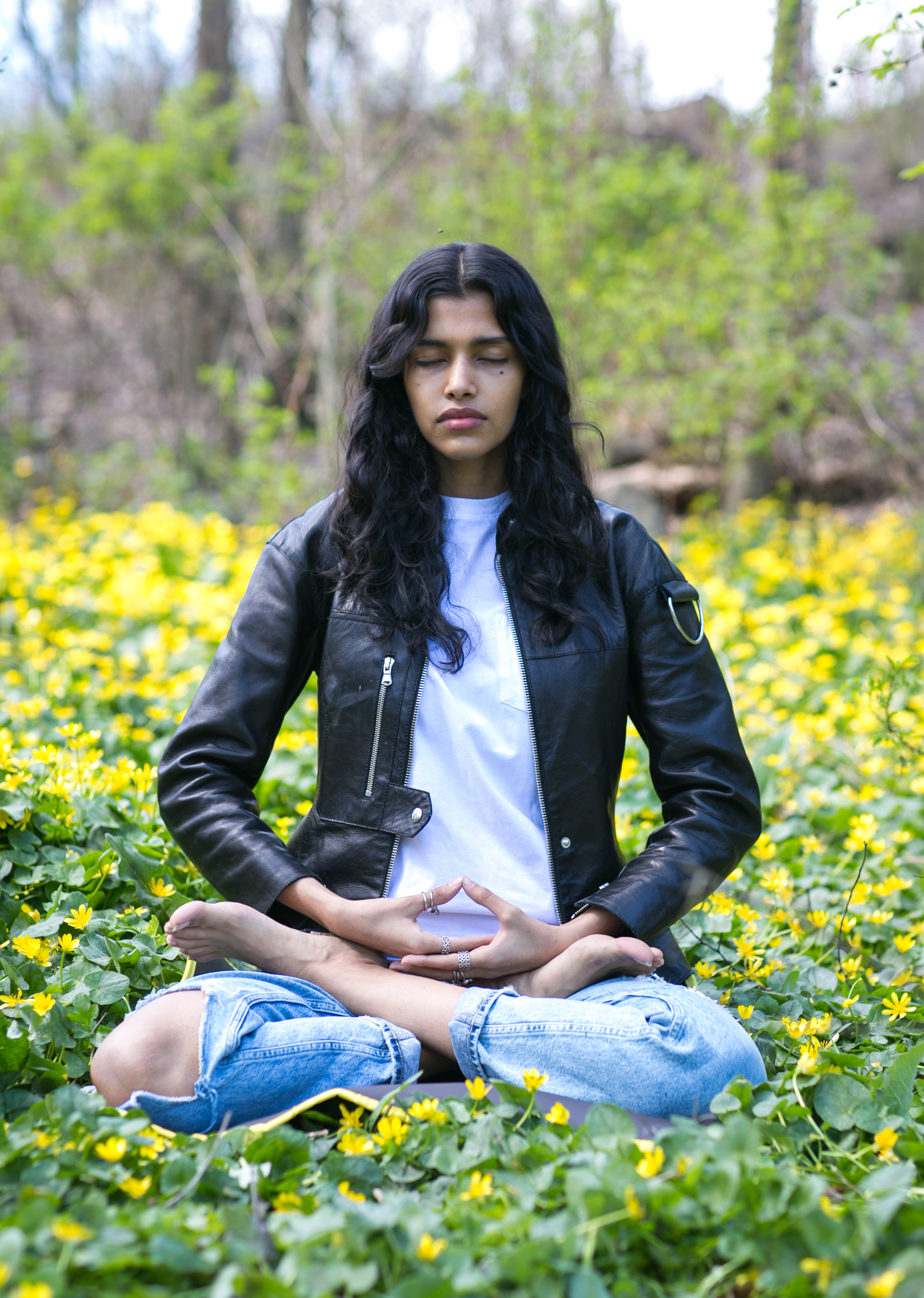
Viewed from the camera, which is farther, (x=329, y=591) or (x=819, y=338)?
(x=819, y=338)

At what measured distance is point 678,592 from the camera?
216 cm

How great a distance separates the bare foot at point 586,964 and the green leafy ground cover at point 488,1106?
230 mm

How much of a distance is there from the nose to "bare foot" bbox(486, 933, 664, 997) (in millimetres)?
985

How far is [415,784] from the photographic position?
6.66 ft

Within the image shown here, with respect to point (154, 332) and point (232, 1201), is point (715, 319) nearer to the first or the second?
point (154, 332)

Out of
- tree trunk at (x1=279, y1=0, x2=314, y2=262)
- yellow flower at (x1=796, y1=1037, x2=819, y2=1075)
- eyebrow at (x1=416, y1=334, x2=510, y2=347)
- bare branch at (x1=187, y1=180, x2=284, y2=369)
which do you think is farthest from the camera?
bare branch at (x1=187, y1=180, x2=284, y2=369)

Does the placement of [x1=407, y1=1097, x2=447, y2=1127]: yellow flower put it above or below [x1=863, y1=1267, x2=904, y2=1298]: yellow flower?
below

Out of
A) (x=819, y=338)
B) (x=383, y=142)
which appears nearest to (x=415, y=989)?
(x=819, y=338)

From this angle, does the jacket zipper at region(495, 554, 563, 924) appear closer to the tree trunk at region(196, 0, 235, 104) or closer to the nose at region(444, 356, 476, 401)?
the nose at region(444, 356, 476, 401)

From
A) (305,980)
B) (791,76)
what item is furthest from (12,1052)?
(791,76)

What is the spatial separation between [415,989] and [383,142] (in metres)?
6.64

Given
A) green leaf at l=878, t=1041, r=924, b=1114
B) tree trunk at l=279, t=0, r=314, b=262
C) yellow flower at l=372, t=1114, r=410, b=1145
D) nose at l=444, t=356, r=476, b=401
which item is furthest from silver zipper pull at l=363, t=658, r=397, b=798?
tree trunk at l=279, t=0, r=314, b=262

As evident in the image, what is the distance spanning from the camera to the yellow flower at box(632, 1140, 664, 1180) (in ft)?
4.55

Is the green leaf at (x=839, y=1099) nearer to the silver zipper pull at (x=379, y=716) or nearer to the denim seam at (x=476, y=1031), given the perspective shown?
the denim seam at (x=476, y=1031)
